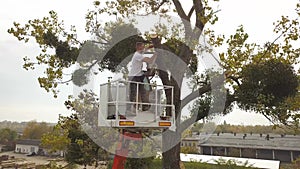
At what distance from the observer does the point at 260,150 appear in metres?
15.9

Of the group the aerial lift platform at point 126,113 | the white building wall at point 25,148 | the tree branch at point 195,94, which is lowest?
the white building wall at point 25,148

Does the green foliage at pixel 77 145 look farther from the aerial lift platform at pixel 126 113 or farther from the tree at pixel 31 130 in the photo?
the tree at pixel 31 130

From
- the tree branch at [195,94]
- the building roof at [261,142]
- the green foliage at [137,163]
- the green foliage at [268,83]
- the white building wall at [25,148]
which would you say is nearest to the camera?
the green foliage at [268,83]

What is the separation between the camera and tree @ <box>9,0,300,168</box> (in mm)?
4750

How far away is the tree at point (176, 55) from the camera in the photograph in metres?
4.75

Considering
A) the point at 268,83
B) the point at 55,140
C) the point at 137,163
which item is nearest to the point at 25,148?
the point at 137,163

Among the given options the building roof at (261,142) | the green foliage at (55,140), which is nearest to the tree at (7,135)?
the building roof at (261,142)

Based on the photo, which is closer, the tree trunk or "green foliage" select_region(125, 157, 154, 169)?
the tree trunk

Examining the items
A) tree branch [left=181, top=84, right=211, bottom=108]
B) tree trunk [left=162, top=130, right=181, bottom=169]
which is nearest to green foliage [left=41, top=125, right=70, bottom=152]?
tree trunk [left=162, top=130, right=181, bottom=169]

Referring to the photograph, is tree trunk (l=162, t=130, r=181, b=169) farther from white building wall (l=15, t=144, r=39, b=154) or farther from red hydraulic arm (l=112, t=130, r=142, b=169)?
white building wall (l=15, t=144, r=39, b=154)

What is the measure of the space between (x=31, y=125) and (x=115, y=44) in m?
19.7

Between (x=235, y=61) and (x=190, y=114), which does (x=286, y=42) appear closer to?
(x=235, y=61)

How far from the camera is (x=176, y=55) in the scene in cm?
579

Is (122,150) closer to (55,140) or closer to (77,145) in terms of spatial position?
(55,140)
